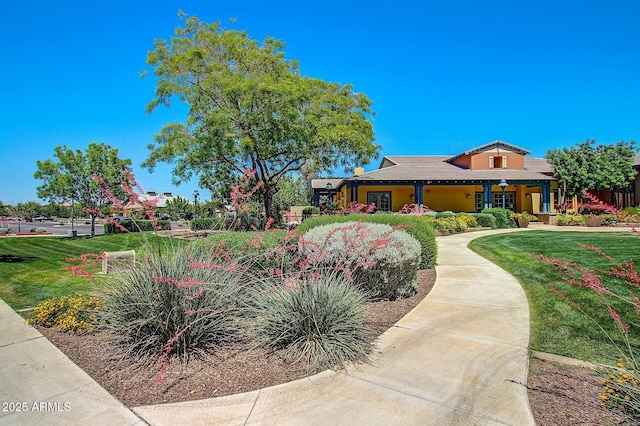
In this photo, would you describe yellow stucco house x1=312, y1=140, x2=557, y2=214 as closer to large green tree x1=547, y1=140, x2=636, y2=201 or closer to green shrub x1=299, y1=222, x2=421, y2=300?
large green tree x1=547, y1=140, x2=636, y2=201

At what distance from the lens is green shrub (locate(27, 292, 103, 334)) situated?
185 inches

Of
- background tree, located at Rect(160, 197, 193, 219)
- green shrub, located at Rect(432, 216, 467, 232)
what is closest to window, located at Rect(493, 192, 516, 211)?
green shrub, located at Rect(432, 216, 467, 232)

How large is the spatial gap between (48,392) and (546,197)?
1206 inches

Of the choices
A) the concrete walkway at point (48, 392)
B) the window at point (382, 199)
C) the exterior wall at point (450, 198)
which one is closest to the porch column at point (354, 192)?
the window at point (382, 199)

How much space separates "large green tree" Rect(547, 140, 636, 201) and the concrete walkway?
31.4 meters

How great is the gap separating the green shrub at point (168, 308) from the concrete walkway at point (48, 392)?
557 millimetres

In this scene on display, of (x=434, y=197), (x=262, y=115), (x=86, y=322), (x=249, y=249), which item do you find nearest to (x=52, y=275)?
(x=86, y=322)

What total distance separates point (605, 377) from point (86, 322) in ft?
18.7

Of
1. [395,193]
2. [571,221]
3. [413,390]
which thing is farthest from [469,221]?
[413,390]

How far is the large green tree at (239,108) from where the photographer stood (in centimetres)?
1888

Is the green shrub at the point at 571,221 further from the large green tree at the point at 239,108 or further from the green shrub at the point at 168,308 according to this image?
the green shrub at the point at 168,308

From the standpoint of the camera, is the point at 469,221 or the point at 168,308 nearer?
the point at 168,308

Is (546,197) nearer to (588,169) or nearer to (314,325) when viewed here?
(588,169)

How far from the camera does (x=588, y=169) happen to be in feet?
90.0
